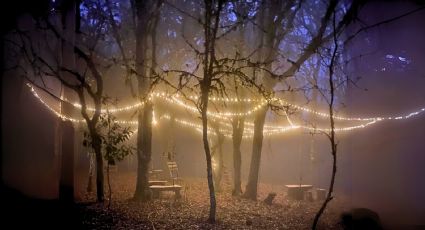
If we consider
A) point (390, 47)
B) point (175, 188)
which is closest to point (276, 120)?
point (390, 47)

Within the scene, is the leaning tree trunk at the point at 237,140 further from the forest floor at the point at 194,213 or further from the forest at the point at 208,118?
the forest floor at the point at 194,213

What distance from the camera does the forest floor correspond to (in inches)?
431

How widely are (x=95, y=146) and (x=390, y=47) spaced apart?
61.3ft

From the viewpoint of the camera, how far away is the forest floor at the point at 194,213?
1094cm

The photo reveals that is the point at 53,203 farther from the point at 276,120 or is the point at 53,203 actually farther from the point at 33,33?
the point at 276,120

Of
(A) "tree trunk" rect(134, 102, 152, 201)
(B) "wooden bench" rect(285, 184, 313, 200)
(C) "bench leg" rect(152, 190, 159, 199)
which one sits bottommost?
(B) "wooden bench" rect(285, 184, 313, 200)

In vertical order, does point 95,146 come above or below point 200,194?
above

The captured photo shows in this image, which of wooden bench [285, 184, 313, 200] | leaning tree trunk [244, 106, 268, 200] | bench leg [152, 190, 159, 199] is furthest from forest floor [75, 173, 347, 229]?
wooden bench [285, 184, 313, 200]

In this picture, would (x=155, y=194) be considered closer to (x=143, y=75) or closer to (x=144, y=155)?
(x=144, y=155)

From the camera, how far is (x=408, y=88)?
863 inches

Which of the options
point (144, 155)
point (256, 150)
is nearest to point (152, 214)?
point (144, 155)

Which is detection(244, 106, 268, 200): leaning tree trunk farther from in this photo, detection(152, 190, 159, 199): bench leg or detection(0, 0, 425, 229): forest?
detection(152, 190, 159, 199): bench leg

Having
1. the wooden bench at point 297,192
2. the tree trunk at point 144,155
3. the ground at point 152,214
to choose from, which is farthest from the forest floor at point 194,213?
the wooden bench at point 297,192

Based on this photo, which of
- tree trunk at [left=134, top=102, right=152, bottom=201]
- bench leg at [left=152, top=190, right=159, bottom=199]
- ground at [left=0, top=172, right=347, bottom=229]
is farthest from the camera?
bench leg at [left=152, top=190, right=159, bottom=199]
